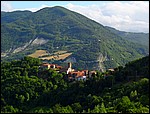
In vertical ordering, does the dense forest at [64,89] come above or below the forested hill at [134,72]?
below

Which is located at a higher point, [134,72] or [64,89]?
[134,72]

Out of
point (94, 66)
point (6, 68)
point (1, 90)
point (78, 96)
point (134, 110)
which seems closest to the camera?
point (134, 110)

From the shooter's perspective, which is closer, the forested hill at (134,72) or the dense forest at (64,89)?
the dense forest at (64,89)

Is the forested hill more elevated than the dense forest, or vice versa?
the forested hill

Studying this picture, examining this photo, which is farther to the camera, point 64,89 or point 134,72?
point 64,89

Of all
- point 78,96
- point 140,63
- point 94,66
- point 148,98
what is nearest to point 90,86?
point 78,96

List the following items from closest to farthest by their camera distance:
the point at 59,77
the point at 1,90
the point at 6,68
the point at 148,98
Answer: the point at 148,98, the point at 1,90, the point at 59,77, the point at 6,68

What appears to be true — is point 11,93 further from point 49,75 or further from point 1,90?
point 49,75

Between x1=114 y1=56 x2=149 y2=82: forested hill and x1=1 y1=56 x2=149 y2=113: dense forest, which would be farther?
x1=114 y1=56 x2=149 y2=82: forested hill
